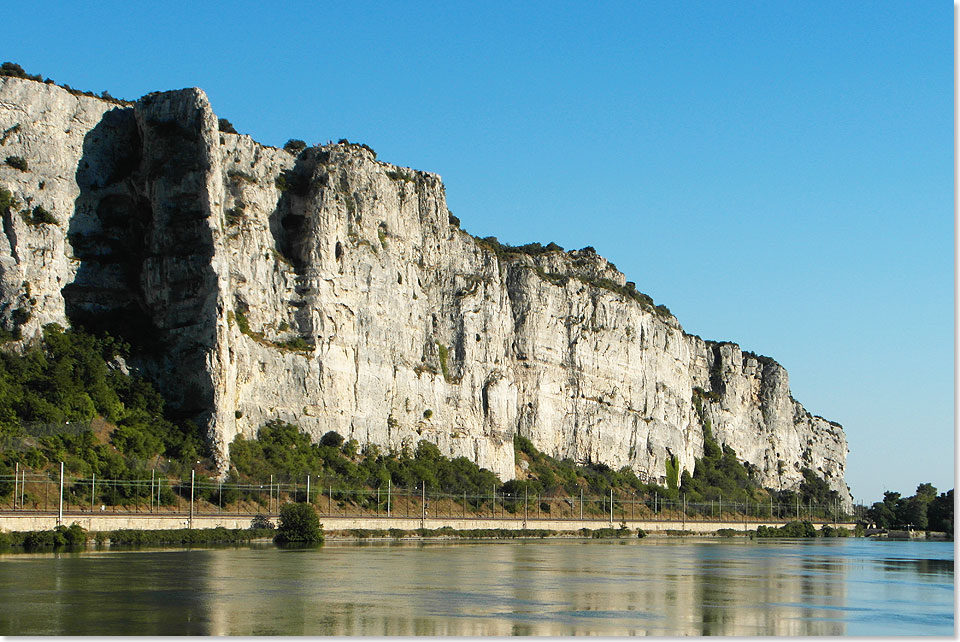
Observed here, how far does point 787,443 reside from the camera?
623 feet

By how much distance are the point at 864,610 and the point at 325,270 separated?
70180mm

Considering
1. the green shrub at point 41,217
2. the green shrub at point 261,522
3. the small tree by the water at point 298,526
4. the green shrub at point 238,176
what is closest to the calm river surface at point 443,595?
the small tree by the water at point 298,526

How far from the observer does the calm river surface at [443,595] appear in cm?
3422

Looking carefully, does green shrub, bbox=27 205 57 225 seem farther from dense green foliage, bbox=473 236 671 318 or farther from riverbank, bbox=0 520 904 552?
dense green foliage, bbox=473 236 671 318

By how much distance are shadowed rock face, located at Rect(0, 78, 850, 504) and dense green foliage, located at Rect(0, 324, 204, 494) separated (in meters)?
2.35

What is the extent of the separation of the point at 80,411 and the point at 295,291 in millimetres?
25471

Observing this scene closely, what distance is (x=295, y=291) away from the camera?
103 m

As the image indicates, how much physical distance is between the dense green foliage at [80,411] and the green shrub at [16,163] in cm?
1276

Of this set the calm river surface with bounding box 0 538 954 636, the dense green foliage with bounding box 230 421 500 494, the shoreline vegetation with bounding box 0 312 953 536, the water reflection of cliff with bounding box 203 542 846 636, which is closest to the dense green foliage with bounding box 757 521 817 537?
the shoreline vegetation with bounding box 0 312 953 536

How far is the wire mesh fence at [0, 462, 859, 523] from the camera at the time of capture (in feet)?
241

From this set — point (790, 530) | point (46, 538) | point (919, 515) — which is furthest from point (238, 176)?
point (919, 515)

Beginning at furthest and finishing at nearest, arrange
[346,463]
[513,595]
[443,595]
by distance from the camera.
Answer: [346,463] < [513,595] < [443,595]

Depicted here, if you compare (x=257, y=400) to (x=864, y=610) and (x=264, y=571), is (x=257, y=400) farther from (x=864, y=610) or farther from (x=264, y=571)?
(x=864, y=610)

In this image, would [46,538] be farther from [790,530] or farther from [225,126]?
[790,530]
